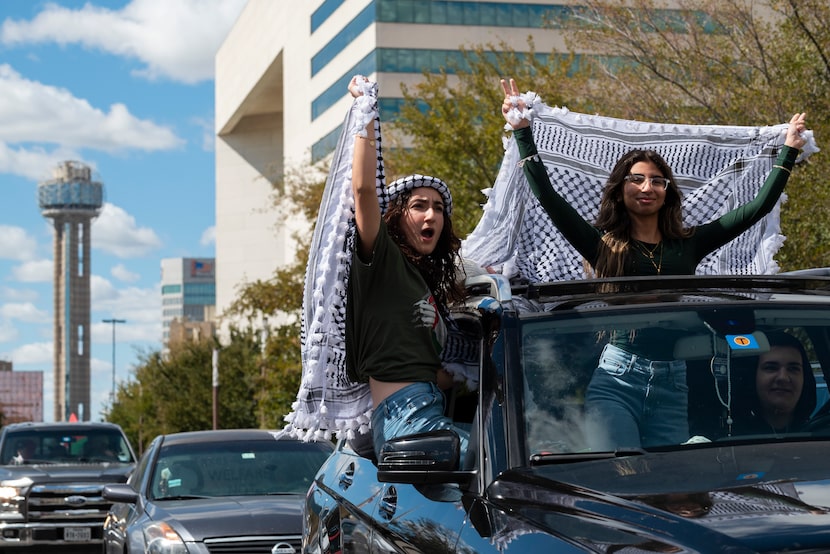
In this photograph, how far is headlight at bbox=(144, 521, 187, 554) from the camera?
8.89m

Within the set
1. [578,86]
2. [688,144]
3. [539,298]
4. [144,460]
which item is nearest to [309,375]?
[539,298]

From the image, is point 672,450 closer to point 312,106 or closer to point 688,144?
point 688,144

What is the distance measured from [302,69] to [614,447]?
65.6 meters

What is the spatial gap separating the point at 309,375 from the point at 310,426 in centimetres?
22

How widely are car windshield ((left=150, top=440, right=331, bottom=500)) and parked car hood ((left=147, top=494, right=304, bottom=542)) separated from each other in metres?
0.33

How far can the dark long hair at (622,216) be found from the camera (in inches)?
219

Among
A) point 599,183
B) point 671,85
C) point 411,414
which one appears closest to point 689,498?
point 411,414

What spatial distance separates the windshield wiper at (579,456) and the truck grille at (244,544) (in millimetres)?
5413

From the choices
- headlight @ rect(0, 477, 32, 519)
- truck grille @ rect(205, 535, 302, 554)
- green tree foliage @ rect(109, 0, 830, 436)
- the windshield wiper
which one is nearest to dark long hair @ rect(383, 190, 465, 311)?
the windshield wiper

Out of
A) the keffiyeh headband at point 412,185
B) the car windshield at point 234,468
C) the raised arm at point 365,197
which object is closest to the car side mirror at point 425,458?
the raised arm at point 365,197

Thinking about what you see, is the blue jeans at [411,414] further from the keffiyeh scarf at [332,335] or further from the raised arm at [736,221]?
the raised arm at [736,221]

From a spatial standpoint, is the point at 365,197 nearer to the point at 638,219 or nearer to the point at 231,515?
the point at 638,219

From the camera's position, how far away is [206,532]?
8.87 meters

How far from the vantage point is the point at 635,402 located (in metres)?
3.92
